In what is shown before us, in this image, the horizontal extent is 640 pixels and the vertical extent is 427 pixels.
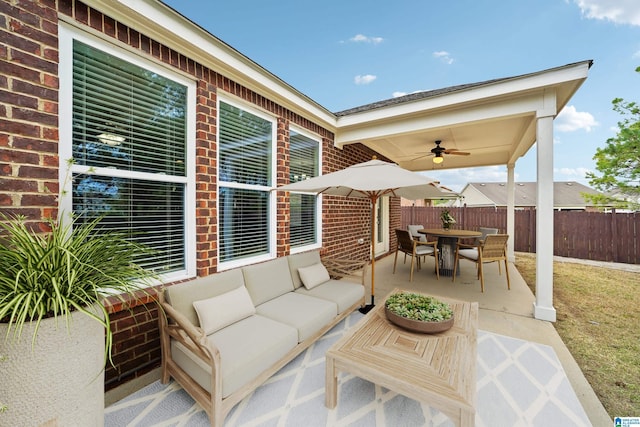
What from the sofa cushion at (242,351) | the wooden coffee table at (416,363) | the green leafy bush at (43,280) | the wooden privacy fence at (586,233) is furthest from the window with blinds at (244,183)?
the wooden privacy fence at (586,233)

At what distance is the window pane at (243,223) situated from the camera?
3.18 meters

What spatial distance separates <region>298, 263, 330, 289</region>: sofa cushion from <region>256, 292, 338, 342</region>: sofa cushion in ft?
1.10

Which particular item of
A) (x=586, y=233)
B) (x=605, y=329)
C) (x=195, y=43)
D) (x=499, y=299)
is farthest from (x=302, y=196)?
(x=586, y=233)

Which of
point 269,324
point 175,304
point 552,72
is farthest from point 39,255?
point 552,72

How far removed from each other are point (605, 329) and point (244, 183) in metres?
5.44

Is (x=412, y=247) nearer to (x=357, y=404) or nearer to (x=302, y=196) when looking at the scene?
(x=302, y=196)

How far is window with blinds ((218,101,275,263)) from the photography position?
3.15 meters

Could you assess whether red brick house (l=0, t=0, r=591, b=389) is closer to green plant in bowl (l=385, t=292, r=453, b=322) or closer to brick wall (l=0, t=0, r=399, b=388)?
brick wall (l=0, t=0, r=399, b=388)

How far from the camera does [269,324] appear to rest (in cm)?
248

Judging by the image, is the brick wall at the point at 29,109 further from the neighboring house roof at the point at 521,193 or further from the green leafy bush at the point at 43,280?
the neighboring house roof at the point at 521,193

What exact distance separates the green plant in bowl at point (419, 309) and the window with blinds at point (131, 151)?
2396 mm

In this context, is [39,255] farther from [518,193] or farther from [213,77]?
[518,193]

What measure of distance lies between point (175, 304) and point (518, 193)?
30473mm

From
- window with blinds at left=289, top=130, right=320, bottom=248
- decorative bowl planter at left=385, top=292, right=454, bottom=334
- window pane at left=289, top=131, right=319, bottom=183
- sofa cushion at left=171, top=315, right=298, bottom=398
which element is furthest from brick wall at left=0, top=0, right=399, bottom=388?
decorative bowl planter at left=385, top=292, right=454, bottom=334
